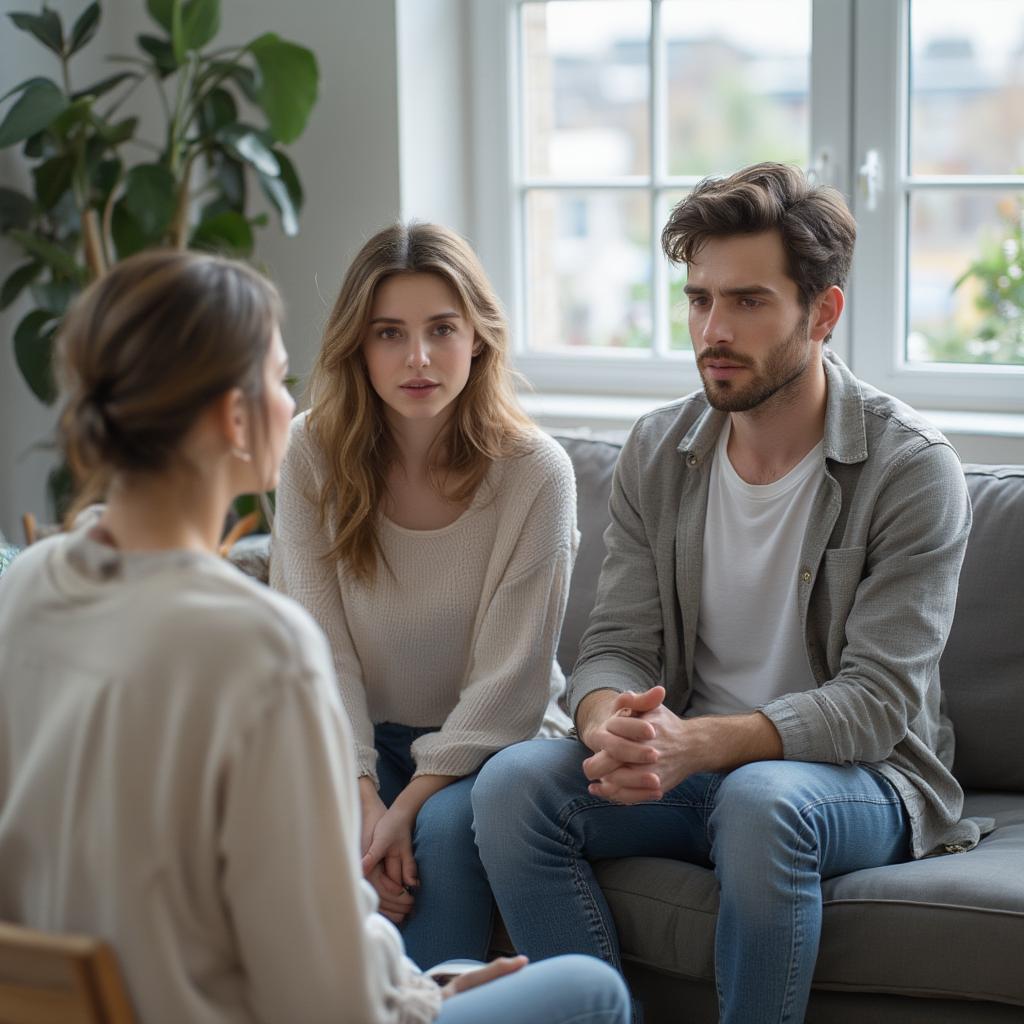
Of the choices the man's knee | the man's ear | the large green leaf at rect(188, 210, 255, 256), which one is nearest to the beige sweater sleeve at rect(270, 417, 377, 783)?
the man's knee

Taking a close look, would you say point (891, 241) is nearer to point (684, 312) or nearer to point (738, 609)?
point (684, 312)

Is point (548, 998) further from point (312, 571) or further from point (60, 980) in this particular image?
point (312, 571)

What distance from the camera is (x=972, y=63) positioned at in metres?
2.83

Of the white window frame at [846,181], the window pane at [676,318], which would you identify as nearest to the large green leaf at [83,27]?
the white window frame at [846,181]

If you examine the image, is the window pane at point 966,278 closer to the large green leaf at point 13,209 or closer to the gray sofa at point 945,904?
the gray sofa at point 945,904

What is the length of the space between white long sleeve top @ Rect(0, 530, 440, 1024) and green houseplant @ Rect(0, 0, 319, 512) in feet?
6.40

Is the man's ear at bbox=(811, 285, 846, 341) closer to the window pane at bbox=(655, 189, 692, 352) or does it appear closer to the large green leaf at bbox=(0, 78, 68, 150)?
the window pane at bbox=(655, 189, 692, 352)

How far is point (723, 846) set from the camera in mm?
1758

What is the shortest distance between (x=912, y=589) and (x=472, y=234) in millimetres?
1757

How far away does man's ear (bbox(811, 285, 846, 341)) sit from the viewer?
202 centimetres

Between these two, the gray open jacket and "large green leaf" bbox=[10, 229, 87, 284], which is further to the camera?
"large green leaf" bbox=[10, 229, 87, 284]

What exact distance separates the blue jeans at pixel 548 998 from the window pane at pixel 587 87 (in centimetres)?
225

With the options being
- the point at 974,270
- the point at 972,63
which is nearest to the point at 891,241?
the point at 974,270

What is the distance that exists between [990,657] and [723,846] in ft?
2.11
